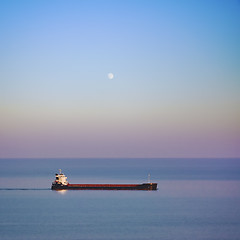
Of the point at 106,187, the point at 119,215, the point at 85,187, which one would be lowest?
the point at 119,215

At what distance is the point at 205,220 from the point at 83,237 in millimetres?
22329

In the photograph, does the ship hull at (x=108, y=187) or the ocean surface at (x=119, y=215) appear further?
the ship hull at (x=108, y=187)

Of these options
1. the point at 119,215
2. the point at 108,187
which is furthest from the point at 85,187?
the point at 119,215

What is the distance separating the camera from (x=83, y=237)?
61.7 metres

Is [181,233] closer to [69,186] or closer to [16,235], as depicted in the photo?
[16,235]

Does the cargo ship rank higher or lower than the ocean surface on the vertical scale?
higher

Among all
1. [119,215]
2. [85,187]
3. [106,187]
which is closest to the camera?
[119,215]

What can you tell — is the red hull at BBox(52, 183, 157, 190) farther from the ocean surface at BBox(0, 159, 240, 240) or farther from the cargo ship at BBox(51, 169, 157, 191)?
the ocean surface at BBox(0, 159, 240, 240)

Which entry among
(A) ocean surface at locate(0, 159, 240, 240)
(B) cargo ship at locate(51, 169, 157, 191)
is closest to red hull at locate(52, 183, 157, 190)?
(B) cargo ship at locate(51, 169, 157, 191)

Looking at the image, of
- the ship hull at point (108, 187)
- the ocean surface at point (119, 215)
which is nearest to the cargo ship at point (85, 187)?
the ship hull at point (108, 187)

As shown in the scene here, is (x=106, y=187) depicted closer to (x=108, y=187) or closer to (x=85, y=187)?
(x=108, y=187)

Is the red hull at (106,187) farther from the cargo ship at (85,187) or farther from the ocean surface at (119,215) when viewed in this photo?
the ocean surface at (119,215)

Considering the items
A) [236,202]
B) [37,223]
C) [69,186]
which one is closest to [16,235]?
[37,223]

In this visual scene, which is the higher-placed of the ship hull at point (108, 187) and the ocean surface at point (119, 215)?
the ship hull at point (108, 187)
